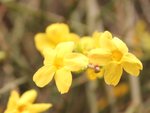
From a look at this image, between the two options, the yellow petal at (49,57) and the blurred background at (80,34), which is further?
the blurred background at (80,34)

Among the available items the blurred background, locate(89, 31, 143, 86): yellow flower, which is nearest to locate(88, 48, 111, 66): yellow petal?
locate(89, 31, 143, 86): yellow flower

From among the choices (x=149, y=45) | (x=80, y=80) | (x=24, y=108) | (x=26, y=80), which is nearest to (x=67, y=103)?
(x=80, y=80)

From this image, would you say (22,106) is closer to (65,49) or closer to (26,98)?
(26,98)

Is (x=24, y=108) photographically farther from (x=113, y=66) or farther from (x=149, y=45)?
(x=149, y=45)

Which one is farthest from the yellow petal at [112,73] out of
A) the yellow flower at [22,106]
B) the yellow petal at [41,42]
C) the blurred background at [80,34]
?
the blurred background at [80,34]

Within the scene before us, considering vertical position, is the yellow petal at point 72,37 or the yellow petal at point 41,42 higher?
the yellow petal at point 72,37

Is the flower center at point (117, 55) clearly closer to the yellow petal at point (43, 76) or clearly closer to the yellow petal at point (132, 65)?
the yellow petal at point (132, 65)

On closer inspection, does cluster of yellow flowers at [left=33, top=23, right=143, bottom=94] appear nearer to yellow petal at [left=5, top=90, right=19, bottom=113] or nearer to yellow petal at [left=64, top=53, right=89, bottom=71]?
yellow petal at [left=64, top=53, right=89, bottom=71]
